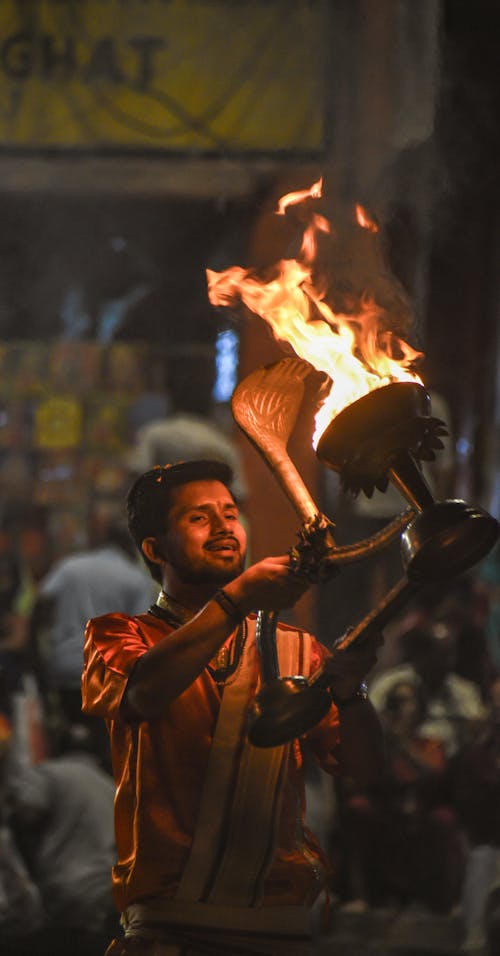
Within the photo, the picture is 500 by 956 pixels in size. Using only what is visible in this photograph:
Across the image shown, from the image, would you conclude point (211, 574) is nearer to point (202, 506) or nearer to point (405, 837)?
point (202, 506)

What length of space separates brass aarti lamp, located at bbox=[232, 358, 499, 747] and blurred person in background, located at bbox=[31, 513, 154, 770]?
382cm

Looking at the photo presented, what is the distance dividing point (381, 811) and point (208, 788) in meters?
3.34

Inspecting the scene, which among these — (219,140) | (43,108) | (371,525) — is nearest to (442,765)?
(371,525)

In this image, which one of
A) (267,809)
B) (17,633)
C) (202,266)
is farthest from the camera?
(202,266)

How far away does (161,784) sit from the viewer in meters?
2.92

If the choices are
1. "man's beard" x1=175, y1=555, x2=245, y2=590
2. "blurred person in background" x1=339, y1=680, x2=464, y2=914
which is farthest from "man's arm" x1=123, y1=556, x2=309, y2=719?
"blurred person in background" x1=339, y1=680, x2=464, y2=914

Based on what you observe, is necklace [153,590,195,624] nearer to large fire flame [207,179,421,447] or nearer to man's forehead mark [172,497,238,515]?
man's forehead mark [172,497,238,515]

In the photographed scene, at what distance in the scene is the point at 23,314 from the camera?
8.17m

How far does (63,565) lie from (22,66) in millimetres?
2297

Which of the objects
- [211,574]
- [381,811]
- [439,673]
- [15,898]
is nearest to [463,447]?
[439,673]

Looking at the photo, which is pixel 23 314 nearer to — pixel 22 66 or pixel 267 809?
pixel 22 66

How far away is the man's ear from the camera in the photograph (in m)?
3.12

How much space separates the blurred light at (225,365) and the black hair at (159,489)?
4.61 m

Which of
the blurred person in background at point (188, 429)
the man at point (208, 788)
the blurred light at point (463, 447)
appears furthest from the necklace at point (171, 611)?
the blurred light at point (463, 447)
